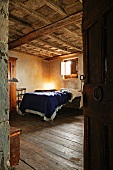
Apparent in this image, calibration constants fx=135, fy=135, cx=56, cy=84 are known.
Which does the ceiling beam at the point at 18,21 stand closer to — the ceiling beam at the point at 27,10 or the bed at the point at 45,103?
the ceiling beam at the point at 27,10

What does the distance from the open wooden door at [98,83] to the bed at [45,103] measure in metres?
2.83

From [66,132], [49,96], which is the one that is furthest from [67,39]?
[66,132]

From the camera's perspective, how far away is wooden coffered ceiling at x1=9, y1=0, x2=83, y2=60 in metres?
2.74

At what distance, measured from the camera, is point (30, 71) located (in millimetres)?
6605

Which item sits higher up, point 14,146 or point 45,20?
point 45,20

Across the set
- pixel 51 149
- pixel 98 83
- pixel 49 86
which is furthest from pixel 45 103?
pixel 49 86

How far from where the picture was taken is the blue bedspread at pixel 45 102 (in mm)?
3941

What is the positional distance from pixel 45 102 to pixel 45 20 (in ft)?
7.28

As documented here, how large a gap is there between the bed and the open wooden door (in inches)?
111

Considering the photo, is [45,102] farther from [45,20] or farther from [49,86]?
[49,86]

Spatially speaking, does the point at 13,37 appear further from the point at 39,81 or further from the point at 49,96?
the point at 39,81

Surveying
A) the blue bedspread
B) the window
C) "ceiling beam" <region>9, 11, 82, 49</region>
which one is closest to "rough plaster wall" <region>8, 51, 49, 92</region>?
the window

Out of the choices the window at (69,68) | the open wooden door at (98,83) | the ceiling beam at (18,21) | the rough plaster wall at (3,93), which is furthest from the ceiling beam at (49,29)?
the window at (69,68)

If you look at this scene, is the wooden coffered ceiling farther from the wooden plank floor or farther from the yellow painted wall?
the wooden plank floor
